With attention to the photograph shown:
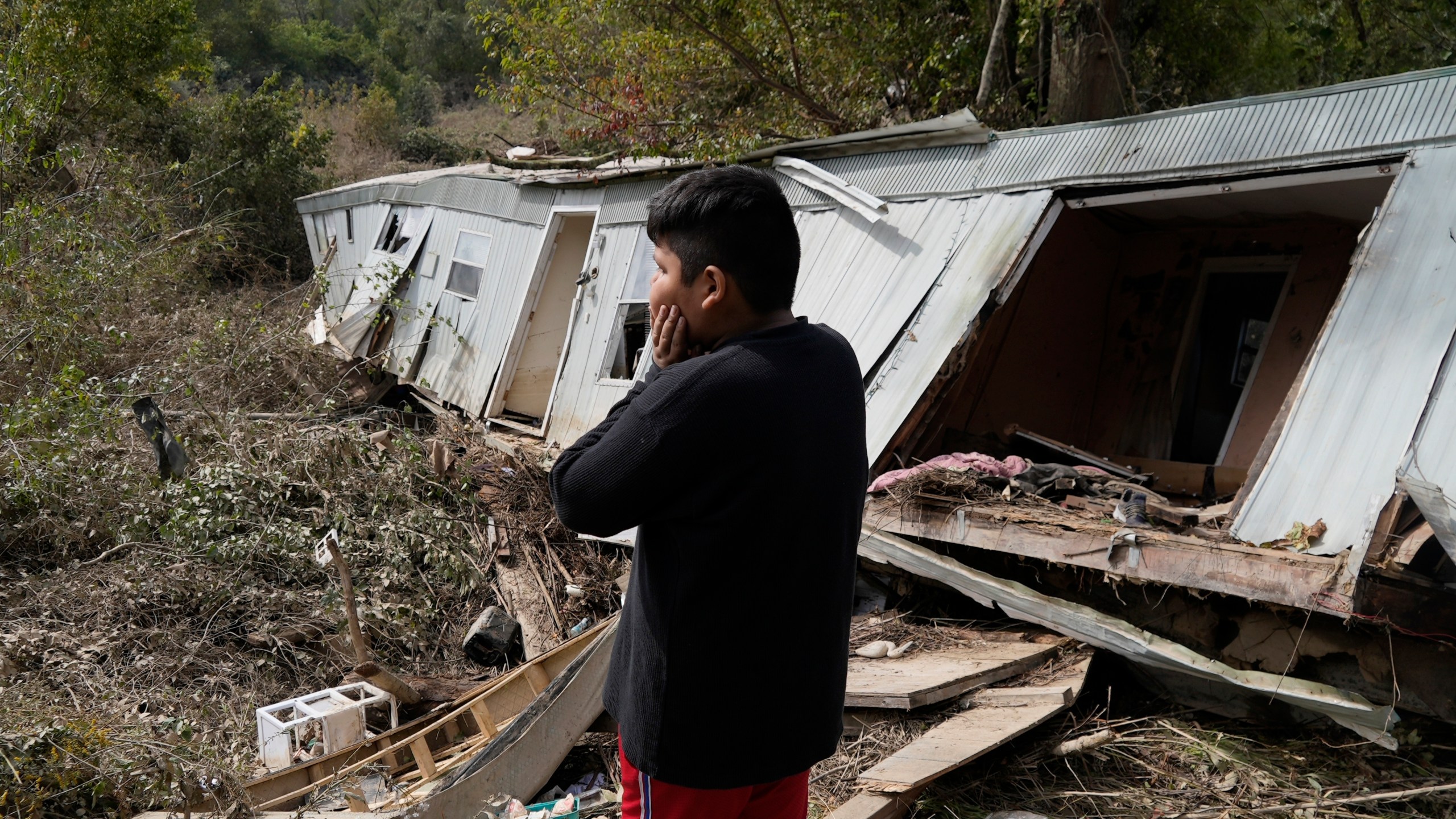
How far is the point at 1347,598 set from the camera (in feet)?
13.8

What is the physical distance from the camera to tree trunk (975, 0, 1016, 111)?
37.6 feet

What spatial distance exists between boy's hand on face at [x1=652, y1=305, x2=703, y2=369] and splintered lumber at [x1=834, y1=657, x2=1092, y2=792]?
2.65 metres

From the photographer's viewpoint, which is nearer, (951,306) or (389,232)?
(951,306)

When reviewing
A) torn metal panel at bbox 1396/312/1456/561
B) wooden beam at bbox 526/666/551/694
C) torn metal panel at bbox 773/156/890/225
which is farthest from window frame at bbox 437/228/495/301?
torn metal panel at bbox 1396/312/1456/561

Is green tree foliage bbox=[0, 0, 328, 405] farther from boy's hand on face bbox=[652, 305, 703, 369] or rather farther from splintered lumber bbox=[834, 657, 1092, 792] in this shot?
boy's hand on face bbox=[652, 305, 703, 369]

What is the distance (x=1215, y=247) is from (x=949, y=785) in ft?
20.1

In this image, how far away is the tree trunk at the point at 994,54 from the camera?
1145cm

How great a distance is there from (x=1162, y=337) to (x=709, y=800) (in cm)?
818

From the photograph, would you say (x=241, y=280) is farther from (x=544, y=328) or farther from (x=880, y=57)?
(x=880, y=57)

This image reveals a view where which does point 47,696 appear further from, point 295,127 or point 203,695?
point 295,127

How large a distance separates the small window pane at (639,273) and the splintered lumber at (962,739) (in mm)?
5614

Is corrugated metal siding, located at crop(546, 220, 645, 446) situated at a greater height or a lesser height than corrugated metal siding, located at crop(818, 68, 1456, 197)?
lesser

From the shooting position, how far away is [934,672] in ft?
16.5

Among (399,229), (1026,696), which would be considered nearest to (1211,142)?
(1026,696)
